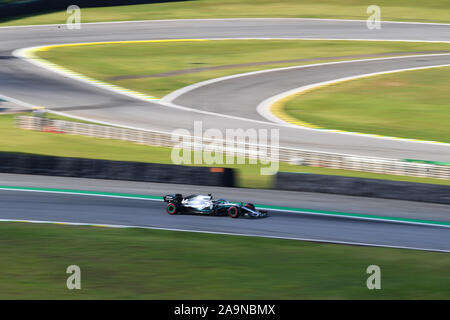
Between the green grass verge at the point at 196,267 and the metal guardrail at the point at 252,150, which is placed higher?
the metal guardrail at the point at 252,150

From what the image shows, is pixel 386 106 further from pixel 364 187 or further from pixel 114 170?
pixel 114 170

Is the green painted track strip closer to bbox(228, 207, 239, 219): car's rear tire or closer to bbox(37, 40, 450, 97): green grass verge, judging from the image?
bbox(228, 207, 239, 219): car's rear tire

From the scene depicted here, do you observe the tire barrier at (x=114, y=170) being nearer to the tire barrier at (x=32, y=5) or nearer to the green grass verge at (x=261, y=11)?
the green grass verge at (x=261, y=11)

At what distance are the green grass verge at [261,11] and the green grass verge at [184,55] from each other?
7720 mm

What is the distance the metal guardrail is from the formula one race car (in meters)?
6.64

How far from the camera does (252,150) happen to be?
76.2 feet

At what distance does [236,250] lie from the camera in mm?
13555

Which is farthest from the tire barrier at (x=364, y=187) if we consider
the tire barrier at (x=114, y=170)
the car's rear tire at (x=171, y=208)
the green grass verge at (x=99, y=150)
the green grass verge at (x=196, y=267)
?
the green grass verge at (x=196, y=267)

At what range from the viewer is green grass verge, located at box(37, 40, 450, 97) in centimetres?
3588

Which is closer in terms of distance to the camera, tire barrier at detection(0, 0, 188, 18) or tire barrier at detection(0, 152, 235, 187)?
tire barrier at detection(0, 152, 235, 187)

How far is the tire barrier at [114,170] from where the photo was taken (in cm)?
1945

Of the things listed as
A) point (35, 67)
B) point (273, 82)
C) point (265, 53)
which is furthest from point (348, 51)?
point (35, 67)

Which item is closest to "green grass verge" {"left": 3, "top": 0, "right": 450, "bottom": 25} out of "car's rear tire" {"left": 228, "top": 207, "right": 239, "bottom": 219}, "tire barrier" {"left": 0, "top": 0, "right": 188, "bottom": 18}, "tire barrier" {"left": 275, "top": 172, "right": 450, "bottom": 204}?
"tire barrier" {"left": 0, "top": 0, "right": 188, "bottom": 18}

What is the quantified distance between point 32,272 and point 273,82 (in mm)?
24930
